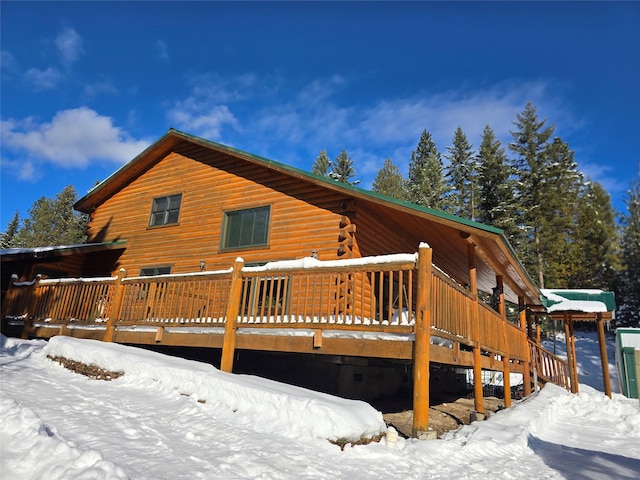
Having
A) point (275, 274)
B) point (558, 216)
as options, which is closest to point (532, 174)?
point (558, 216)

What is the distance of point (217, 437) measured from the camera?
189 inches

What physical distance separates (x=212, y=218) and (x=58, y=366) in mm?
7036

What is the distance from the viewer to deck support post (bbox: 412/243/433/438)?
19.6ft

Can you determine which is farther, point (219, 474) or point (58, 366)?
point (58, 366)

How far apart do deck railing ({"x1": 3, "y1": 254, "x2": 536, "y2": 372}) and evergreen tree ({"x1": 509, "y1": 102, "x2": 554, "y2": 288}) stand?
22720 millimetres

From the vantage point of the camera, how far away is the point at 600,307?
17.2 meters

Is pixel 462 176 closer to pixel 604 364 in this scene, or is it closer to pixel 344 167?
pixel 344 167

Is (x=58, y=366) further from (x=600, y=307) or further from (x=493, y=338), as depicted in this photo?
(x=600, y=307)

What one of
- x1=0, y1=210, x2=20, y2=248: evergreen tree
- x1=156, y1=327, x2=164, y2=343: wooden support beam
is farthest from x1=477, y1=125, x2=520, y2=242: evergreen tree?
x1=0, y1=210, x2=20, y2=248: evergreen tree

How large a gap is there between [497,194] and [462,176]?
10215 millimetres

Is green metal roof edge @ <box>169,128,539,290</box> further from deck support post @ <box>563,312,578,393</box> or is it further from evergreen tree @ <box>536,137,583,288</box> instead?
evergreen tree @ <box>536,137,583,288</box>

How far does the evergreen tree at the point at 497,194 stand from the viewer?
32.0 m

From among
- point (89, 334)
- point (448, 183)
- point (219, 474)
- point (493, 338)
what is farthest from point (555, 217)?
point (219, 474)

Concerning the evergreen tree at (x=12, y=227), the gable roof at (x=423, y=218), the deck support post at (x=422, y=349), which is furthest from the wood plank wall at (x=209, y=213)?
the evergreen tree at (x=12, y=227)
